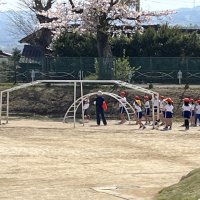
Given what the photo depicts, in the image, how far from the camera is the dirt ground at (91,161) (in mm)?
18141

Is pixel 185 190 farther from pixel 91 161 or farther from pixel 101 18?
pixel 101 18

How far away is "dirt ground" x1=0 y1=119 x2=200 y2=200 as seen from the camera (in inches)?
714

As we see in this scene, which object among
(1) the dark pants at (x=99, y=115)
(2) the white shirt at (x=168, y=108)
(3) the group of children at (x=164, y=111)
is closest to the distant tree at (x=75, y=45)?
(3) the group of children at (x=164, y=111)

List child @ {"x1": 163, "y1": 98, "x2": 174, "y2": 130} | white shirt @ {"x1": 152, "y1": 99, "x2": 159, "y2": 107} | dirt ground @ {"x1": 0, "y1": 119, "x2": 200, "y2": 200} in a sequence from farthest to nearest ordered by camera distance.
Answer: white shirt @ {"x1": 152, "y1": 99, "x2": 159, "y2": 107}, child @ {"x1": 163, "y1": 98, "x2": 174, "y2": 130}, dirt ground @ {"x1": 0, "y1": 119, "x2": 200, "y2": 200}

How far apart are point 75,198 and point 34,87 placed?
33127mm

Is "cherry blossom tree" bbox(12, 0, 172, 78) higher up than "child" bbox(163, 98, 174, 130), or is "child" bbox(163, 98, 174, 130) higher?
"cherry blossom tree" bbox(12, 0, 172, 78)

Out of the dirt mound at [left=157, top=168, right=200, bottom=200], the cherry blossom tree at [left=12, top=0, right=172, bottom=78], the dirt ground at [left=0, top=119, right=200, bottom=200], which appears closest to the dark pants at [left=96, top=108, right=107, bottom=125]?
the dirt ground at [left=0, top=119, right=200, bottom=200]

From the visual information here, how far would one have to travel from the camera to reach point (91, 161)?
23938 millimetres

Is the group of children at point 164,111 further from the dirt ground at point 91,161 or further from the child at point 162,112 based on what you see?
the dirt ground at point 91,161

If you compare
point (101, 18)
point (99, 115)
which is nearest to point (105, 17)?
point (101, 18)

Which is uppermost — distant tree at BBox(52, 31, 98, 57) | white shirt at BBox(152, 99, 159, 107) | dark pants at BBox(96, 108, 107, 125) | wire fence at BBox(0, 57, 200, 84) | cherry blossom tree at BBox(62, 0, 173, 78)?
cherry blossom tree at BBox(62, 0, 173, 78)

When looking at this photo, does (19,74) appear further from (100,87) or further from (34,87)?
(100,87)

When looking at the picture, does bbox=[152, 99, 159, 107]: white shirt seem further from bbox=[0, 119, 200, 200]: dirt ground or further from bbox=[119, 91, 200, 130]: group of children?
bbox=[0, 119, 200, 200]: dirt ground

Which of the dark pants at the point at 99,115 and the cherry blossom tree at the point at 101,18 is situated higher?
the cherry blossom tree at the point at 101,18
